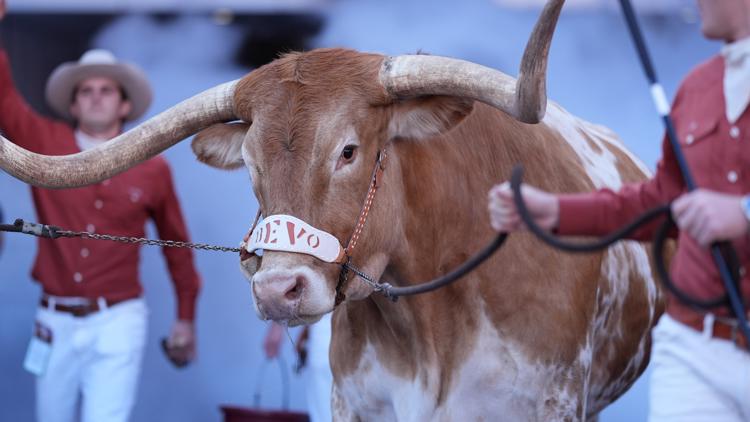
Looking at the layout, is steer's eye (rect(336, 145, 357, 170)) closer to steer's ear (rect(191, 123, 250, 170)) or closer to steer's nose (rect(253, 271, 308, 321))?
steer's nose (rect(253, 271, 308, 321))

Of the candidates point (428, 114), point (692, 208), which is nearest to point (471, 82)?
point (428, 114)

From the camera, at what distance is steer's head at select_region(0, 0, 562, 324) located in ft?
11.6

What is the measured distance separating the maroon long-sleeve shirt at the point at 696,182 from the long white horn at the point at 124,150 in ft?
5.23

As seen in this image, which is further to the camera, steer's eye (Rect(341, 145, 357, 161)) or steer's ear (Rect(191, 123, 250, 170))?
steer's ear (Rect(191, 123, 250, 170))

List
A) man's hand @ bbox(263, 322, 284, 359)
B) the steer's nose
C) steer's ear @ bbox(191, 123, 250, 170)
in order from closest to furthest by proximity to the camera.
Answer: the steer's nose → steer's ear @ bbox(191, 123, 250, 170) → man's hand @ bbox(263, 322, 284, 359)

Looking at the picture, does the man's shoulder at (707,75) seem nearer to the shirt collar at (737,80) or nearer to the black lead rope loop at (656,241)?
the shirt collar at (737,80)

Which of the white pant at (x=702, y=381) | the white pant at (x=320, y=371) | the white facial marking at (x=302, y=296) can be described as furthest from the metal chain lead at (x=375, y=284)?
the white pant at (x=320, y=371)

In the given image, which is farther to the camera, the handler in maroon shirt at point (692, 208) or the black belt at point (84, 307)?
the black belt at point (84, 307)

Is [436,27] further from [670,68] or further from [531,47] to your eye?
[531,47]

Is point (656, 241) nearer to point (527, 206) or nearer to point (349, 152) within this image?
point (527, 206)

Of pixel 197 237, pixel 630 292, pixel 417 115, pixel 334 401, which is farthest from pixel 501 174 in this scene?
pixel 197 237

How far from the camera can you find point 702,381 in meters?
2.78

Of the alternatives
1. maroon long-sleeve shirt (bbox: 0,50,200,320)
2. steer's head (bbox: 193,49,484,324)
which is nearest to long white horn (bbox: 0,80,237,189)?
steer's head (bbox: 193,49,484,324)

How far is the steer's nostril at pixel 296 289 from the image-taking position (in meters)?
3.49
